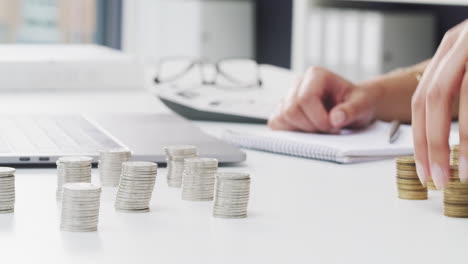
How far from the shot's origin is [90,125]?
4.44ft

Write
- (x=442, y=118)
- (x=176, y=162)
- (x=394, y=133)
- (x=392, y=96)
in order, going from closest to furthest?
(x=442, y=118)
(x=176, y=162)
(x=394, y=133)
(x=392, y=96)

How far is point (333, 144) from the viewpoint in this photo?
1.27 m

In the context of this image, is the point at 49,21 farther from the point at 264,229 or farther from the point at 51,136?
the point at 264,229

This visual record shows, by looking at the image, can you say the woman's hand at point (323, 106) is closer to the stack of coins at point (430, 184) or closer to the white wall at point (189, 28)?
Result: the stack of coins at point (430, 184)

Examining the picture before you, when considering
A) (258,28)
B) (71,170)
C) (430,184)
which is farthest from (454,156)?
(258,28)

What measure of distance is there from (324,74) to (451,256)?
0.80 m

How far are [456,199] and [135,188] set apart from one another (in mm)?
303

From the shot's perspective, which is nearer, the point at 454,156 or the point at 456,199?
the point at 456,199

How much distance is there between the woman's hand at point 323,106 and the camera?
1.43m

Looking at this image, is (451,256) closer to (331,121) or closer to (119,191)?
(119,191)

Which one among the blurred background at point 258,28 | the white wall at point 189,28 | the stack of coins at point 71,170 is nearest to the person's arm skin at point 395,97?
the stack of coins at point 71,170

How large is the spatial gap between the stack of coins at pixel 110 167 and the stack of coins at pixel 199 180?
0.33ft

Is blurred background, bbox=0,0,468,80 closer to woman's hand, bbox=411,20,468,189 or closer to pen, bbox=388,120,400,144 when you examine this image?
pen, bbox=388,120,400,144

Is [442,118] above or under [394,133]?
above
